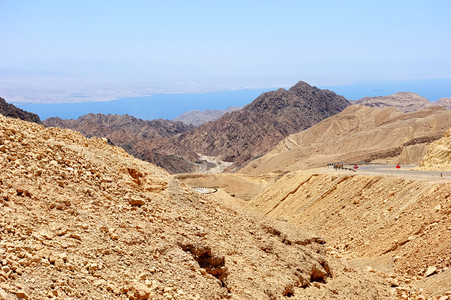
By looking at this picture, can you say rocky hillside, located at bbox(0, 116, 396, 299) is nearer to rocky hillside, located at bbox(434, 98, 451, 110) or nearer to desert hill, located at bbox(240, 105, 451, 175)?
desert hill, located at bbox(240, 105, 451, 175)

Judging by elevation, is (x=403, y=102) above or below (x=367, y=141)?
above

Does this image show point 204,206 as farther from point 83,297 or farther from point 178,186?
point 83,297

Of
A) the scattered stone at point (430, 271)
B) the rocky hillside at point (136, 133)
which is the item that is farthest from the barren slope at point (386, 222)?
the rocky hillside at point (136, 133)

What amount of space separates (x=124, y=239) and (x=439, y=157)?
81.5ft

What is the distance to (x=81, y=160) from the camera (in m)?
10.7

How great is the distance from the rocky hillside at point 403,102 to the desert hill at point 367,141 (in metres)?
86.6

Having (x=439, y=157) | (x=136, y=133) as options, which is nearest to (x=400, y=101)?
(x=136, y=133)

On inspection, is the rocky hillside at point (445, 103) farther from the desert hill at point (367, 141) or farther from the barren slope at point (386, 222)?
the barren slope at point (386, 222)

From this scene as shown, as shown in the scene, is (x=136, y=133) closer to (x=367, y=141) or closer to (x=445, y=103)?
(x=367, y=141)

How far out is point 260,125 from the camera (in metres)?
132

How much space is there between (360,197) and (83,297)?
805 inches

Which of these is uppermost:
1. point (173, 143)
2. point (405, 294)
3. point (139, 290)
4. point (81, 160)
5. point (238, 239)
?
point (81, 160)

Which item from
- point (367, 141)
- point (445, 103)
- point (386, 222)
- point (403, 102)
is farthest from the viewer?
point (403, 102)

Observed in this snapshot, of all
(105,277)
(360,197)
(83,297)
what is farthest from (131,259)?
(360,197)
